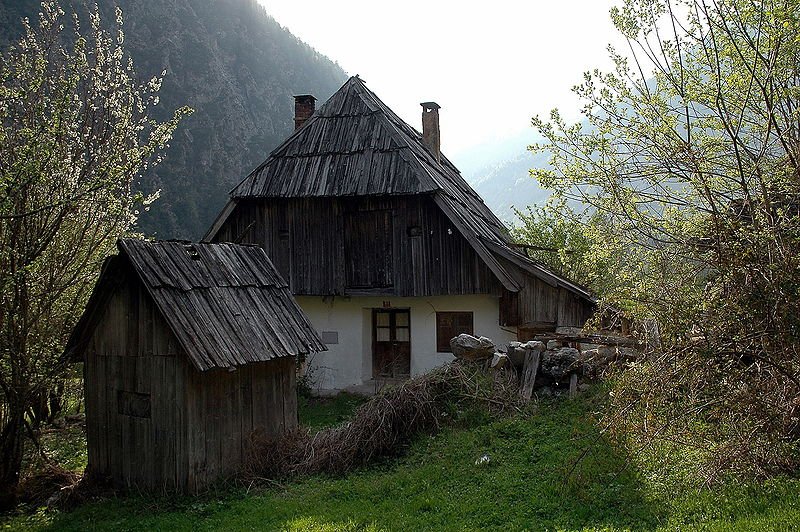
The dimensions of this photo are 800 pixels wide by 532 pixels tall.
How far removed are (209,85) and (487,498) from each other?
181 feet

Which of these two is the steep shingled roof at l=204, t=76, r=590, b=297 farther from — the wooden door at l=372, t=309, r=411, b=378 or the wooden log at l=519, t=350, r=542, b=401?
the wooden log at l=519, t=350, r=542, b=401

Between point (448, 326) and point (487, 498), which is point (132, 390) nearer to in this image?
point (487, 498)

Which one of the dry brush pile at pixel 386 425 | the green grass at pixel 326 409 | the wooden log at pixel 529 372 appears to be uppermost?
the wooden log at pixel 529 372

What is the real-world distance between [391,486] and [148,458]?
370 cm

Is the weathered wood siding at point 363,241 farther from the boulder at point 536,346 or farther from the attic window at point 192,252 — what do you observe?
the attic window at point 192,252

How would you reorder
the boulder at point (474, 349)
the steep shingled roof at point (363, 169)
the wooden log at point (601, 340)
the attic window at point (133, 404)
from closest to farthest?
1. the attic window at point (133, 404)
2. the wooden log at point (601, 340)
3. the boulder at point (474, 349)
4. the steep shingled roof at point (363, 169)

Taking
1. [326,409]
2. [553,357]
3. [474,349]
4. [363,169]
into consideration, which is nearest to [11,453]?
[326,409]

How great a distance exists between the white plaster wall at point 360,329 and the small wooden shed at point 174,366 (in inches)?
244

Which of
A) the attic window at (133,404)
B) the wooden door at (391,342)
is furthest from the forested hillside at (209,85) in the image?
the attic window at (133,404)

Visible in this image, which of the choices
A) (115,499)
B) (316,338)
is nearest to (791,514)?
(316,338)

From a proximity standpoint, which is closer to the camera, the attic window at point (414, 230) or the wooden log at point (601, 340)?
the wooden log at point (601, 340)

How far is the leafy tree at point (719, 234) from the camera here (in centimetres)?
609

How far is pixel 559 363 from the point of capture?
11266 millimetres

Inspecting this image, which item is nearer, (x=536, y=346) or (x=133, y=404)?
(x=133, y=404)
